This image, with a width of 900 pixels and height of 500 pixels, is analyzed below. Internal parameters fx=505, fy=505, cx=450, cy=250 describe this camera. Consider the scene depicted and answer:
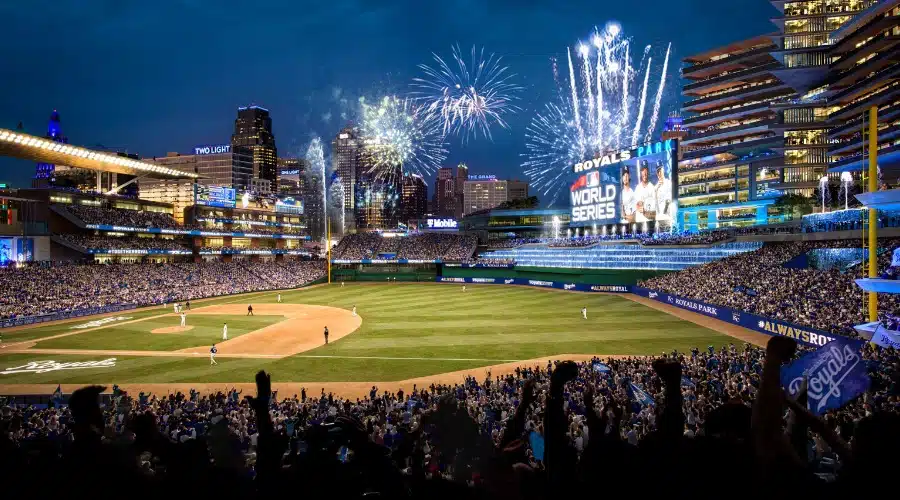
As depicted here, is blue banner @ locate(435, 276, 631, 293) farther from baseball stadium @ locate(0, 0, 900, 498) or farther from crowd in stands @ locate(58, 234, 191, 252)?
crowd in stands @ locate(58, 234, 191, 252)

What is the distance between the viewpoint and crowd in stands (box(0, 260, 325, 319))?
48719 mm

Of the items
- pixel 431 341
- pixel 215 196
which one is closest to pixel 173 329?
pixel 431 341

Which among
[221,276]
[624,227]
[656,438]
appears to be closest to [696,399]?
[656,438]

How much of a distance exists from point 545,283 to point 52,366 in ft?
192

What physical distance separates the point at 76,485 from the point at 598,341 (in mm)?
33794

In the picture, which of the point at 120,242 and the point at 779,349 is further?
the point at 120,242

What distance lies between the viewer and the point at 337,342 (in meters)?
36.1

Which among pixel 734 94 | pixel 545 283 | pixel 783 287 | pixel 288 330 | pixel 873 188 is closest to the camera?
pixel 873 188

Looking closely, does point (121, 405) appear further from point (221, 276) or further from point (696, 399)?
point (221, 276)

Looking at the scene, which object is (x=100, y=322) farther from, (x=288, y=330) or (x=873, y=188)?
(x=873, y=188)

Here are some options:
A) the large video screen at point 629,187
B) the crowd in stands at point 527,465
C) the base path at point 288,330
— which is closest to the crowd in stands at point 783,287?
the large video screen at point 629,187

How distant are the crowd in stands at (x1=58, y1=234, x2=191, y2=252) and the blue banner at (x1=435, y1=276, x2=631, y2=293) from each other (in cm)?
4500

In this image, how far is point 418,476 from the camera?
4762 millimetres

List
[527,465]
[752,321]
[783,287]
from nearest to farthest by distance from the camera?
1. [527,465]
2. [752,321]
3. [783,287]
